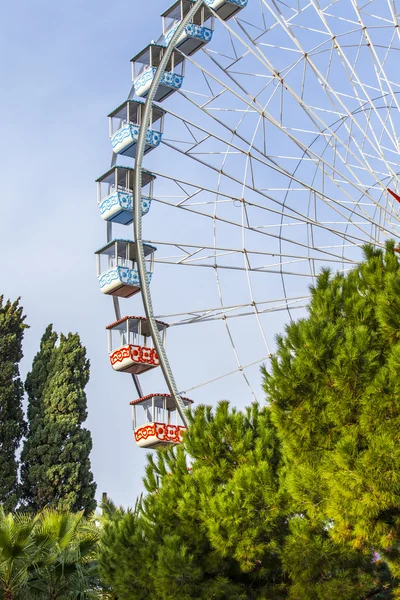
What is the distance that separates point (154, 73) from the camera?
25.5 meters

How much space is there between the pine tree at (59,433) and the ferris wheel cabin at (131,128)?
10.7 m

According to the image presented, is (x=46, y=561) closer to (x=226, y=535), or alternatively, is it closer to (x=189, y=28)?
(x=226, y=535)

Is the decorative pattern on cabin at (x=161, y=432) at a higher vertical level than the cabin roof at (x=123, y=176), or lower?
lower

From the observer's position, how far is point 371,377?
12.6 metres

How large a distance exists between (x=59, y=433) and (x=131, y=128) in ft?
40.1

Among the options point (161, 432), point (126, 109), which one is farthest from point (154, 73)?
point (161, 432)

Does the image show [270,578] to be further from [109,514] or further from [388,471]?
[109,514]

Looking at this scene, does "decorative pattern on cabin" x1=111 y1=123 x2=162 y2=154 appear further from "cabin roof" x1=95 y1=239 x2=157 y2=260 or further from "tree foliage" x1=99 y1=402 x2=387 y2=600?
"tree foliage" x1=99 y1=402 x2=387 y2=600

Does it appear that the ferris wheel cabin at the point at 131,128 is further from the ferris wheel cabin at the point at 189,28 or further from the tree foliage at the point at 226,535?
the tree foliage at the point at 226,535

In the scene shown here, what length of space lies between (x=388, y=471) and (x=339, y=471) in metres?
0.66

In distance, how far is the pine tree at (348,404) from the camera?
12.2 meters

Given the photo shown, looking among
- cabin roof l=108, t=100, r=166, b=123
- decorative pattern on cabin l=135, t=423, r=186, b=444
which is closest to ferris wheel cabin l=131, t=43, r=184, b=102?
cabin roof l=108, t=100, r=166, b=123

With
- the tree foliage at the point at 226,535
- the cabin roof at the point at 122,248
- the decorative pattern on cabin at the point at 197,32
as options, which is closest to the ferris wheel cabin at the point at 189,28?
the decorative pattern on cabin at the point at 197,32

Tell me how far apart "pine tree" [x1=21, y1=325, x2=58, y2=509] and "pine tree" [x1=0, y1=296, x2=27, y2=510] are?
0.34m
